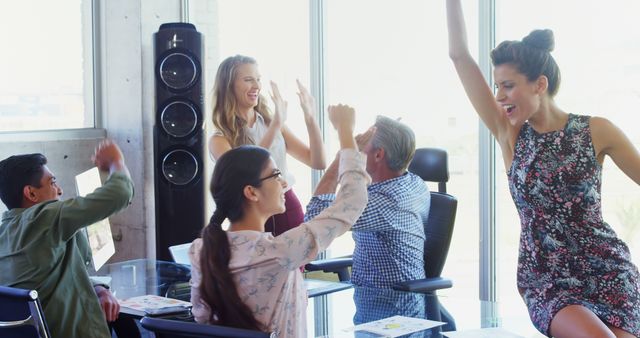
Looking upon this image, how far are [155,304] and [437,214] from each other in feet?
3.88

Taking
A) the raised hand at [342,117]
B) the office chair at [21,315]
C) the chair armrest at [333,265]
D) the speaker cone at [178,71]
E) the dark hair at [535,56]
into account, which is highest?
the speaker cone at [178,71]

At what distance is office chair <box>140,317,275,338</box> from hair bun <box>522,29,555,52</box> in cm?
126

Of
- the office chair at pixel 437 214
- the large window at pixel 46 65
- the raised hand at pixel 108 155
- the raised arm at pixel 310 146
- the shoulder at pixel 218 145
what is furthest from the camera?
the large window at pixel 46 65

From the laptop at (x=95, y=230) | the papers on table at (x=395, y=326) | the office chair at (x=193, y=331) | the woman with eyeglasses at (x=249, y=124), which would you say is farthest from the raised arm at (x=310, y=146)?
the office chair at (x=193, y=331)

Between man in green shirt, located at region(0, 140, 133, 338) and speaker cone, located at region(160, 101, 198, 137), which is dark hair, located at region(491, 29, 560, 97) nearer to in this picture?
man in green shirt, located at region(0, 140, 133, 338)

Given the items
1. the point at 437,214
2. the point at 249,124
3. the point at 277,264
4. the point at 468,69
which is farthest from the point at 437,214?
the point at 277,264

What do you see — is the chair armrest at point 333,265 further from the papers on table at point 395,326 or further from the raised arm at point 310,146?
the papers on table at point 395,326

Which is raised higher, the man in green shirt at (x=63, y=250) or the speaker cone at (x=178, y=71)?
the speaker cone at (x=178, y=71)

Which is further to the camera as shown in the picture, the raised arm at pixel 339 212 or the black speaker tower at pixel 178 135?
the black speaker tower at pixel 178 135

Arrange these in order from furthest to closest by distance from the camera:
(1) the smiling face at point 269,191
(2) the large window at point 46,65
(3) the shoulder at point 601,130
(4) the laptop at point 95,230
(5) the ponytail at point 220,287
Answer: (2) the large window at point 46,65 < (4) the laptop at point 95,230 < (3) the shoulder at point 601,130 < (1) the smiling face at point 269,191 < (5) the ponytail at point 220,287

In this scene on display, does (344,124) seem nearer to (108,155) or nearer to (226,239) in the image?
(226,239)

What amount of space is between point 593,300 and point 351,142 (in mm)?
838

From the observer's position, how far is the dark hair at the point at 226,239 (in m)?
1.93

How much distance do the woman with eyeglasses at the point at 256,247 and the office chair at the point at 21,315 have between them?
1.36ft
